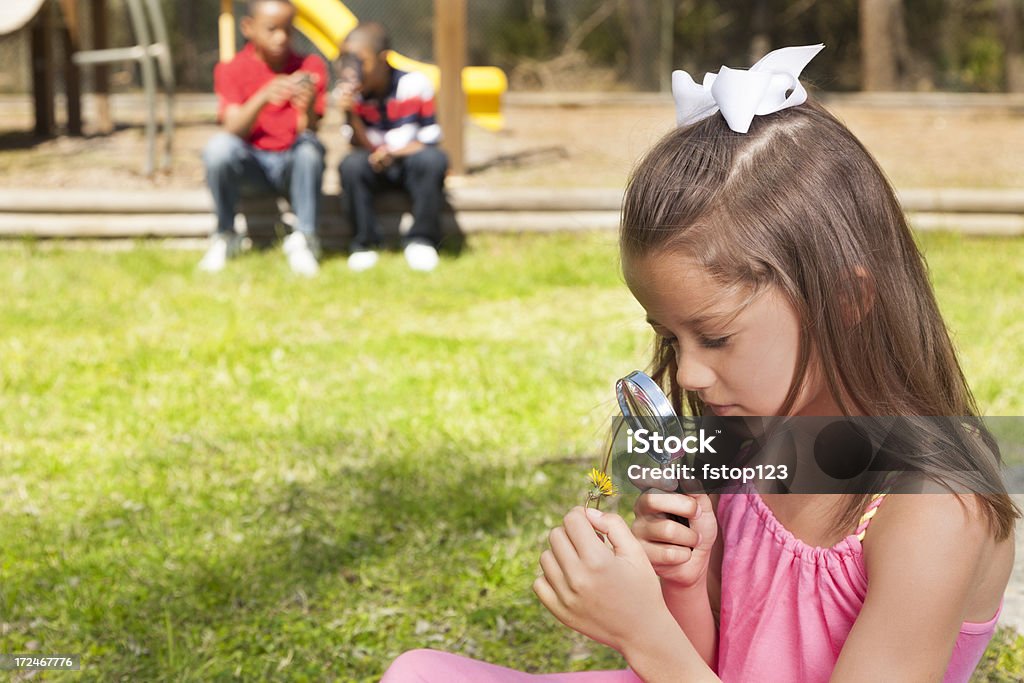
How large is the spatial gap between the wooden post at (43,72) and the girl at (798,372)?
23.7 feet

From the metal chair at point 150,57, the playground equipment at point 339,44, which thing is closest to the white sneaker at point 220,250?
the metal chair at point 150,57

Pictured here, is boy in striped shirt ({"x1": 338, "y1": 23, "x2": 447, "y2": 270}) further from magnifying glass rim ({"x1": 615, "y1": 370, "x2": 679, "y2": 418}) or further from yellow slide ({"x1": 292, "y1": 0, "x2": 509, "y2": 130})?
magnifying glass rim ({"x1": 615, "y1": 370, "x2": 679, "y2": 418})

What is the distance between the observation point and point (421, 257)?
529 centimetres

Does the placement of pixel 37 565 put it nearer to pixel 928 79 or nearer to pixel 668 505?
pixel 668 505

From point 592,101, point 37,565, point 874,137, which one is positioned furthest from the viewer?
point 592,101

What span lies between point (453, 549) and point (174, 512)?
0.70 m

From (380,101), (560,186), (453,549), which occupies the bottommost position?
(453,549)

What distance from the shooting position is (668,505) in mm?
1268

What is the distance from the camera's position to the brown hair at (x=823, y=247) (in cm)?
129

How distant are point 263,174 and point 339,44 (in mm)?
2740

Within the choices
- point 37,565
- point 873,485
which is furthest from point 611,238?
point 873,485

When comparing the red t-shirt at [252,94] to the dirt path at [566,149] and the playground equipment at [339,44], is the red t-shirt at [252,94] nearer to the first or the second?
the dirt path at [566,149]

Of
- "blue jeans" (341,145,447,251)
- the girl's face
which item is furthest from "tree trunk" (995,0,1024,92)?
the girl's face

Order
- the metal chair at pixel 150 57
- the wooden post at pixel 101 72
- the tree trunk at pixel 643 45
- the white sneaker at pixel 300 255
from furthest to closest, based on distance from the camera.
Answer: the tree trunk at pixel 643 45
the wooden post at pixel 101 72
the metal chair at pixel 150 57
the white sneaker at pixel 300 255
